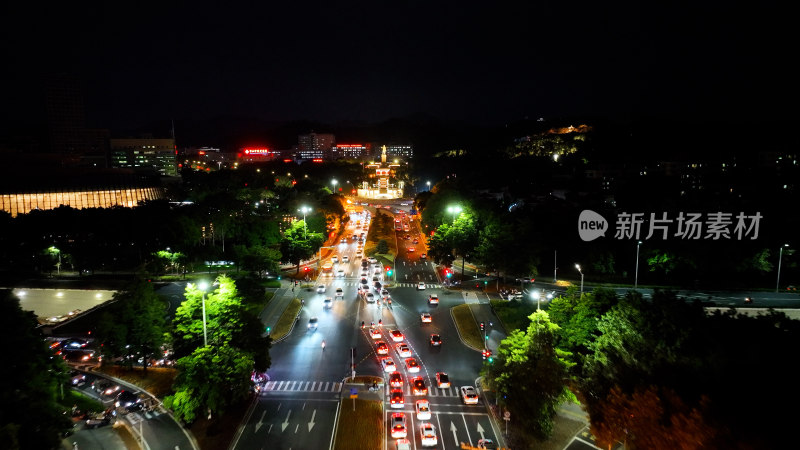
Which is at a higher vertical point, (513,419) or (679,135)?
(679,135)

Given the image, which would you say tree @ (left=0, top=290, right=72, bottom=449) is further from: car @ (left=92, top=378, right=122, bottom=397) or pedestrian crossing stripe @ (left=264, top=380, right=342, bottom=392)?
pedestrian crossing stripe @ (left=264, top=380, right=342, bottom=392)

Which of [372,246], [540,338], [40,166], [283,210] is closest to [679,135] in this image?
[372,246]

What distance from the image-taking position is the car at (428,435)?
20.9m

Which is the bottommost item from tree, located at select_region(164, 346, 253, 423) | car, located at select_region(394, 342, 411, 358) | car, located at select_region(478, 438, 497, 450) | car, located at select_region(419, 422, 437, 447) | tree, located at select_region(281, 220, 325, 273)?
car, located at select_region(478, 438, 497, 450)

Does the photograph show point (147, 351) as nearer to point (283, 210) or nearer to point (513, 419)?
point (513, 419)

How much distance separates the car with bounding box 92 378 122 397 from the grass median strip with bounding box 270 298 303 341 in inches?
394

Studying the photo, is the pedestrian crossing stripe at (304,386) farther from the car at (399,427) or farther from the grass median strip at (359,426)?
the car at (399,427)

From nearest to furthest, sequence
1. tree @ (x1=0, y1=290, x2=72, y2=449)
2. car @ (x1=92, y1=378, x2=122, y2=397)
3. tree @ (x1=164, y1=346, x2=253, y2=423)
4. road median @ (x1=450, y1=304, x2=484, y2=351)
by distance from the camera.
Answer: tree @ (x1=0, y1=290, x2=72, y2=449) → tree @ (x1=164, y1=346, x2=253, y2=423) → car @ (x1=92, y1=378, x2=122, y2=397) → road median @ (x1=450, y1=304, x2=484, y2=351)

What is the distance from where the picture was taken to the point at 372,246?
64438 millimetres

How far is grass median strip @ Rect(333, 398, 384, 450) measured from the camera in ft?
69.5

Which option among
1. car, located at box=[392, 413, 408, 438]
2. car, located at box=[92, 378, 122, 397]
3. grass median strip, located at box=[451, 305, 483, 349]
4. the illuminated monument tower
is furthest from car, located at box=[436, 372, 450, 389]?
the illuminated monument tower

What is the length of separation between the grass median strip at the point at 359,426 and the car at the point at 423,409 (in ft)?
6.15

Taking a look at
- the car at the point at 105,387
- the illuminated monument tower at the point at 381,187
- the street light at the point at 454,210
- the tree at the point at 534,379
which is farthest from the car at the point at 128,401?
the illuminated monument tower at the point at 381,187

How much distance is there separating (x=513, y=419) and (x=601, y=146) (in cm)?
10133
